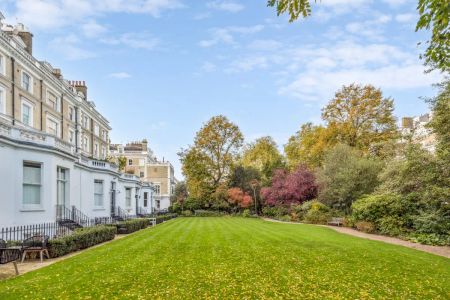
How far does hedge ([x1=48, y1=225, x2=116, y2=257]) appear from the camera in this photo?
488 inches

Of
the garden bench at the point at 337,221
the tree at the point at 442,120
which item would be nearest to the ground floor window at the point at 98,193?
the garden bench at the point at 337,221

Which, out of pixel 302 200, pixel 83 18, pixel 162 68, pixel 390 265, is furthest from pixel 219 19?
pixel 302 200

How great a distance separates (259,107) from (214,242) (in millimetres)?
17039

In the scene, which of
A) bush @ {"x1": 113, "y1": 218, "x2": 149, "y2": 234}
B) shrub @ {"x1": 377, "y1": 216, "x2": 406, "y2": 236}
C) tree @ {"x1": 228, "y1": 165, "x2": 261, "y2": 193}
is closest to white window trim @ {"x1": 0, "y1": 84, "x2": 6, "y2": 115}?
bush @ {"x1": 113, "y1": 218, "x2": 149, "y2": 234}

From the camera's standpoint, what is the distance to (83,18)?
1432cm

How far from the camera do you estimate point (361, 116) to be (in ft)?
126

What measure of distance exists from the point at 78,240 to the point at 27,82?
58.1 feet

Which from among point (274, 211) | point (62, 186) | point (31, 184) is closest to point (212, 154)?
point (274, 211)

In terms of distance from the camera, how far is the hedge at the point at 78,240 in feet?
40.6

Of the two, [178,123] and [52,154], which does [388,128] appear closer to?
[178,123]

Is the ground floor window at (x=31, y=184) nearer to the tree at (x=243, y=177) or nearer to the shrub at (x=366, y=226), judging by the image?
the shrub at (x=366, y=226)

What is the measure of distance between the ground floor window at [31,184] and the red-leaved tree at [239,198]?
33.8m

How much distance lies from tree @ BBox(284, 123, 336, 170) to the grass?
27083 millimetres

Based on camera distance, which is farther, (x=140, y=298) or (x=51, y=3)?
(x=51, y=3)
